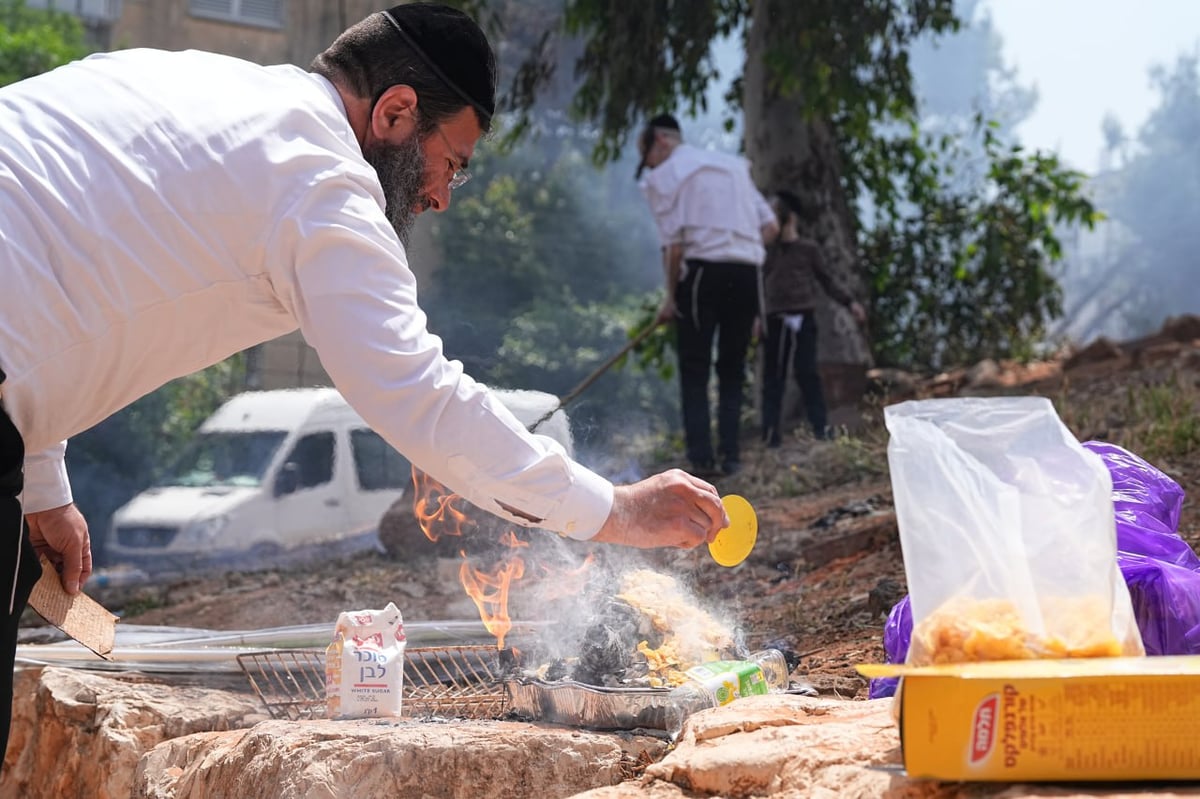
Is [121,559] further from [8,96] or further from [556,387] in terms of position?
[8,96]

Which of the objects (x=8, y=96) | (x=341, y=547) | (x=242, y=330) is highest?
(x=8, y=96)

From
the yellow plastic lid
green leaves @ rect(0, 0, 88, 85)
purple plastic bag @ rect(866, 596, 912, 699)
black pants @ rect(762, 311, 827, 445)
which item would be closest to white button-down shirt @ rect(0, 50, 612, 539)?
the yellow plastic lid

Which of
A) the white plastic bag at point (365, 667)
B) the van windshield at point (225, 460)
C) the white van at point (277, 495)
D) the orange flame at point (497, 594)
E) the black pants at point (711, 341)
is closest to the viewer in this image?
the white plastic bag at point (365, 667)

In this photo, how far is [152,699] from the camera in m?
3.66

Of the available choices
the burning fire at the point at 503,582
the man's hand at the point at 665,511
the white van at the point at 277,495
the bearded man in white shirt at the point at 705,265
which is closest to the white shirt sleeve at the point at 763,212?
the bearded man in white shirt at the point at 705,265

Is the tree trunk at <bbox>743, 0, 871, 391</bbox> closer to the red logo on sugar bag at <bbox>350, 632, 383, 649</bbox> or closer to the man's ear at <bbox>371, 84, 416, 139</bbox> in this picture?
the red logo on sugar bag at <bbox>350, 632, 383, 649</bbox>

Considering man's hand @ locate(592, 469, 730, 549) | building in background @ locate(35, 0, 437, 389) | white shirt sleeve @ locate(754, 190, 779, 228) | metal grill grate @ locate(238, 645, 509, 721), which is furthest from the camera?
building in background @ locate(35, 0, 437, 389)

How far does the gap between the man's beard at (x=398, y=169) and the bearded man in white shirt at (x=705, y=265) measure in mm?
5610

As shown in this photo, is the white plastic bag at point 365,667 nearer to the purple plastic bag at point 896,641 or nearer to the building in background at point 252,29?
the purple plastic bag at point 896,641

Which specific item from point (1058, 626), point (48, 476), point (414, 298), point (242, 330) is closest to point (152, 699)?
point (48, 476)

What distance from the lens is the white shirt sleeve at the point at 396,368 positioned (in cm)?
196

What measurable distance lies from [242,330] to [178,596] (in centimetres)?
619

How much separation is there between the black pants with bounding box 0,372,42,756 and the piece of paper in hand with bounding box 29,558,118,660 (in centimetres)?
24

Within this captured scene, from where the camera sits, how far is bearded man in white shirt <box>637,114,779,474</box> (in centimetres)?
793
